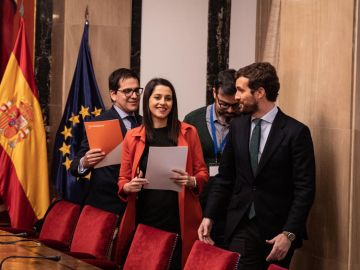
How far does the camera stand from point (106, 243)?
4.86 meters

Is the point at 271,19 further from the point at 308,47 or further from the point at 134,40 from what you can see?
the point at 308,47

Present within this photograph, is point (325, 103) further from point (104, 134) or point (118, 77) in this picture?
point (118, 77)

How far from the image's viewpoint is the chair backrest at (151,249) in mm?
4156

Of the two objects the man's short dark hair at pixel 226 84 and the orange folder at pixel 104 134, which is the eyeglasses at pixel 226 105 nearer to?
the man's short dark hair at pixel 226 84

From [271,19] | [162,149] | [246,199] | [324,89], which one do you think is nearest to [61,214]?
[162,149]

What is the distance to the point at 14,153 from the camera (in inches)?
281

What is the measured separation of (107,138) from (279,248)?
5.51ft

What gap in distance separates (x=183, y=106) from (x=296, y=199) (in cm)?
352

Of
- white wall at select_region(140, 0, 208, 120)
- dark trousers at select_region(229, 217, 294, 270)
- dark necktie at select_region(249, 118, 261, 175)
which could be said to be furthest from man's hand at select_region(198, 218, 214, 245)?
white wall at select_region(140, 0, 208, 120)

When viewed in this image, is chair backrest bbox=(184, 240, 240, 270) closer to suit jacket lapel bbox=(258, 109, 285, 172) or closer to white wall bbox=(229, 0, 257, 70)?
suit jacket lapel bbox=(258, 109, 285, 172)

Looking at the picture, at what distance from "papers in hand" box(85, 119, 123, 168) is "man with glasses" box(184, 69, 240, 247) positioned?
24.7 inches

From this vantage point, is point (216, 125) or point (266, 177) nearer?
point (266, 177)

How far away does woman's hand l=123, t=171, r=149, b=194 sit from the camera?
4785 mm

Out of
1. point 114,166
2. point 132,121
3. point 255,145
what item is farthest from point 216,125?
point 255,145
